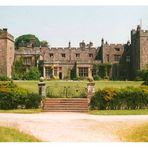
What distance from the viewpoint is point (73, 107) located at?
998 inches

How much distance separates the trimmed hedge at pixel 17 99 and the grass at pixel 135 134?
9437 mm

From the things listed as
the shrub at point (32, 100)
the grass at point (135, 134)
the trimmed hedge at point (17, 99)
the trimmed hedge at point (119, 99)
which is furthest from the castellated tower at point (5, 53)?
the grass at point (135, 134)

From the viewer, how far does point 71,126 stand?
59.9ft

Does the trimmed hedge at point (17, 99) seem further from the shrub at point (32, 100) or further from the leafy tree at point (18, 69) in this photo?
the leafy tree at point (18, 69)

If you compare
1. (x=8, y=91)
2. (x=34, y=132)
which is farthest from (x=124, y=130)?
(x=8, y=91)

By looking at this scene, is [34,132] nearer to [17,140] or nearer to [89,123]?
[17,140]

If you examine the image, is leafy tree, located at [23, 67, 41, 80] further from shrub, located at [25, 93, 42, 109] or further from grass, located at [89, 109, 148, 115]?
grass, located at [89, 109, 148, 115]

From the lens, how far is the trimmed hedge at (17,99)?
2556 cm

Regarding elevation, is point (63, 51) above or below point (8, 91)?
above

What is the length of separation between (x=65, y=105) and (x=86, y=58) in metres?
40.0

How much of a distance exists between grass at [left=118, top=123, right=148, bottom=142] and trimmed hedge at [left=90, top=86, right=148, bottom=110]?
7.91m

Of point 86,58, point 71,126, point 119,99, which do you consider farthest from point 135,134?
point 86,58

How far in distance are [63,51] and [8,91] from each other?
39.5 meters

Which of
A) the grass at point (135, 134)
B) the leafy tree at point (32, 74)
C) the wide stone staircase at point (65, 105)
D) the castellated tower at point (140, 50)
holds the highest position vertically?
the castellated tower at point (140, 50)
